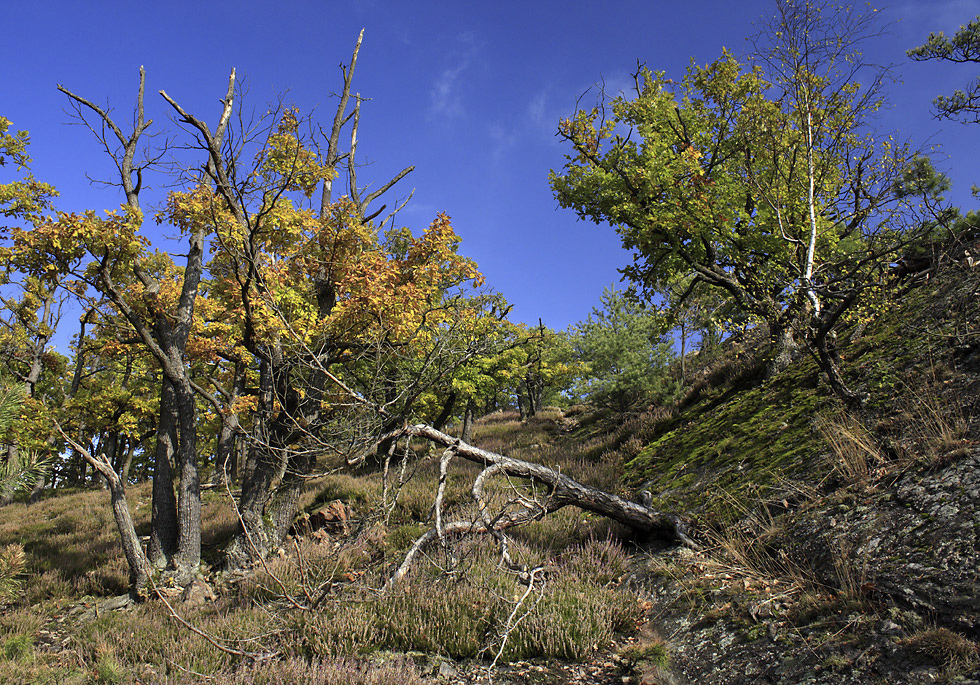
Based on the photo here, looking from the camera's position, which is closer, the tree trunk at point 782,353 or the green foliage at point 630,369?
the tree trunk at point 782,353

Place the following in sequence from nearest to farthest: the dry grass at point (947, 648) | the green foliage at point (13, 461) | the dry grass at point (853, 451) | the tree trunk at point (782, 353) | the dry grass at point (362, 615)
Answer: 1. the dry grass at point (947, 648)
2. the green foliage at point (13, 461)
3. the dry grass at point (362, 615)
4. the dry grass at point (853, 451)
5. the tree trunk at point (782, 353)

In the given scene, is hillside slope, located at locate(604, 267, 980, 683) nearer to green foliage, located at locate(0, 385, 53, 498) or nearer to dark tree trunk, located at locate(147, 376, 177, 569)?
green foliage, located at locate(0, 385, 53, 498)

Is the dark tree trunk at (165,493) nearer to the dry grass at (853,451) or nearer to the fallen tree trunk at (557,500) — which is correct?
the fallen tree trunk at (557,500)

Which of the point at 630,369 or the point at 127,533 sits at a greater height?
the point at 630,369

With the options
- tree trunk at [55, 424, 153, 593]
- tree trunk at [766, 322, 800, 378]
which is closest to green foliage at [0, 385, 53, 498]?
tree trunk at [55, 424, 153, 593]

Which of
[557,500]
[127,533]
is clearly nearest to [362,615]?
[557,500]

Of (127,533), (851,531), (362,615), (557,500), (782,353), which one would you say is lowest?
(362,615)

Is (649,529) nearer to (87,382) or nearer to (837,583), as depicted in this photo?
(837,583)

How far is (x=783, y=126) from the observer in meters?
9.77

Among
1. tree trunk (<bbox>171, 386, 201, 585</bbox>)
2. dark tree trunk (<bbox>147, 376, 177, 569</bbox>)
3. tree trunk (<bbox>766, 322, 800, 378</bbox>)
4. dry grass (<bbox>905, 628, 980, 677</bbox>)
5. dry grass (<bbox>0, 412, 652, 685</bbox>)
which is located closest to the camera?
dry grass (<bbox>905, 628, 980, 677</bbox>)

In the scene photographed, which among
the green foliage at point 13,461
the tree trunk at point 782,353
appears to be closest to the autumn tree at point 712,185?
the tree trunk at point 782,353

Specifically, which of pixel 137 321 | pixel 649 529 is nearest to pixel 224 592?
pixel 137 321

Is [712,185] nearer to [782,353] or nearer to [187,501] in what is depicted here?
[782,353]

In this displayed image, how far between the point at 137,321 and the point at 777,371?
12.7 m
